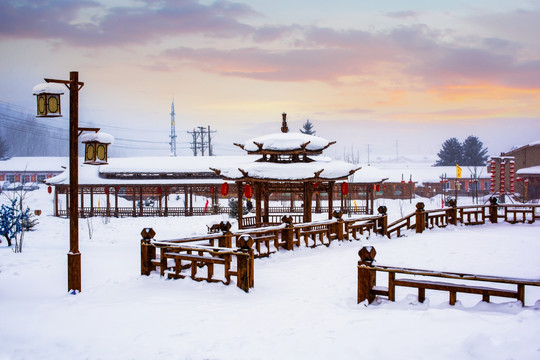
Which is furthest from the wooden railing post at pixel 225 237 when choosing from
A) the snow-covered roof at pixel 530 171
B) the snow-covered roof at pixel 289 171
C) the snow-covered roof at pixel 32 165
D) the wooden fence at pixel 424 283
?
the snow-covered roof at pixel 32 165

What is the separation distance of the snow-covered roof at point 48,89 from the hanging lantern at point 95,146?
1.10 metres

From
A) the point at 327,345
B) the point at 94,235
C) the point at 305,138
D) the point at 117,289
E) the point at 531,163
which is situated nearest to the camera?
the point at 327,345

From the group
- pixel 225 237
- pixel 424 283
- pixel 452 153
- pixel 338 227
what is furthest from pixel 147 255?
pixel 452 153

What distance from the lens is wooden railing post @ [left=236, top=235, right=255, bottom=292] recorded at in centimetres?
896

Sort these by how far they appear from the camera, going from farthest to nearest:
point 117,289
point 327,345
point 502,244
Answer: point 502,244 → point 117,289 → point 327,345

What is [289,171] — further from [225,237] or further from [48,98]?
[48,98]

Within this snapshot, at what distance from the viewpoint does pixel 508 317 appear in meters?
6.31

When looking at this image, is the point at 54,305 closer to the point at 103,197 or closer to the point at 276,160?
the point at 276,160

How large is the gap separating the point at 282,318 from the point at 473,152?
69.5 meters

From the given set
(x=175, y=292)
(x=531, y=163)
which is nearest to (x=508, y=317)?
(x=175, y=292)

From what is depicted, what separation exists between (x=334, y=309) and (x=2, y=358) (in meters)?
5.05

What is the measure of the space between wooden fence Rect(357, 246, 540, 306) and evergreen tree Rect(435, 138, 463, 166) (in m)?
68.1

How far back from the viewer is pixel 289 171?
17.7 metres

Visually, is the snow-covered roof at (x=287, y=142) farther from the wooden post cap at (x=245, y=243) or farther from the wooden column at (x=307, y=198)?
the wooden post cap at (x=245, y=243)
